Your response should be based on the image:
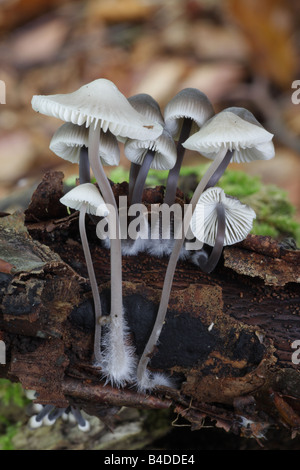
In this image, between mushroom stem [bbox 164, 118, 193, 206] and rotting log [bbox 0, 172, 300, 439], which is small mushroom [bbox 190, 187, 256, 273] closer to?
rotting log [bbox 0, 172, 300, 439]

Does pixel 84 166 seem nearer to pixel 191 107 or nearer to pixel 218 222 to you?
pixel 191 107

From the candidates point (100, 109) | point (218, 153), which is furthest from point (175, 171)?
point (100, 109)

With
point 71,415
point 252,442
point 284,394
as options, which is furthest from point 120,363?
point 252,442

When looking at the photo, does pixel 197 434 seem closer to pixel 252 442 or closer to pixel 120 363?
pixel 252 442

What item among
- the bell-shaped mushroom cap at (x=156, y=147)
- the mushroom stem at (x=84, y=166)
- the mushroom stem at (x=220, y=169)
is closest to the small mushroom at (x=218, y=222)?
the mushroom stem at (x=220, y=169)

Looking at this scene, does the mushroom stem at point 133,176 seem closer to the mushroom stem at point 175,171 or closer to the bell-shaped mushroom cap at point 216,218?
the mushroom stem at point 175,171
